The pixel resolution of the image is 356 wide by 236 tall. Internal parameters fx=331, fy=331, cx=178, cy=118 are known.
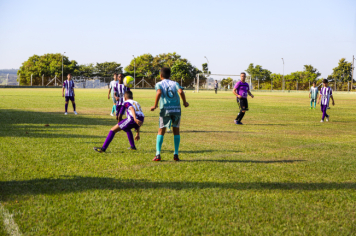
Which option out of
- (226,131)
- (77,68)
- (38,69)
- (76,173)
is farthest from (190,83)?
(76,173)

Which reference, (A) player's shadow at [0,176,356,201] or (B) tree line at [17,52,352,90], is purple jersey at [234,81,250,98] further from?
(B) tree line at [17,52,352,90]

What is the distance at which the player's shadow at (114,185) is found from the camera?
4.59 m

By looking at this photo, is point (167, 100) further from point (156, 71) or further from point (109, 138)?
point (156, 71)

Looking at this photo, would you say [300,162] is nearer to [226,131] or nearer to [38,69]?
[226,131]

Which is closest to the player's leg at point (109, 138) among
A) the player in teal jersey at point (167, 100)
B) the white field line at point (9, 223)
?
the player in teal jersey at point (167, 100)

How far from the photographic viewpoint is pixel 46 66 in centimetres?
8150

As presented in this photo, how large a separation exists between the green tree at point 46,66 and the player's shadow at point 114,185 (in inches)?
2939

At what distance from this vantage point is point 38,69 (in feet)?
261

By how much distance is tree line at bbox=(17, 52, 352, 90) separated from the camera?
78375 mm

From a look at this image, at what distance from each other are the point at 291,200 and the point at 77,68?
90.4m

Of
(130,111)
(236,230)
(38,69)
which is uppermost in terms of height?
(38,69)

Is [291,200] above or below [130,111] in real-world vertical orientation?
below

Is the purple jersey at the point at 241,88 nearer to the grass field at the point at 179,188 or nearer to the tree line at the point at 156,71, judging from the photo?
the grass field at the point at 179,188

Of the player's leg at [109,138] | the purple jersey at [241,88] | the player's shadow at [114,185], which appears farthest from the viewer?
the purple jersey at [241,88]
